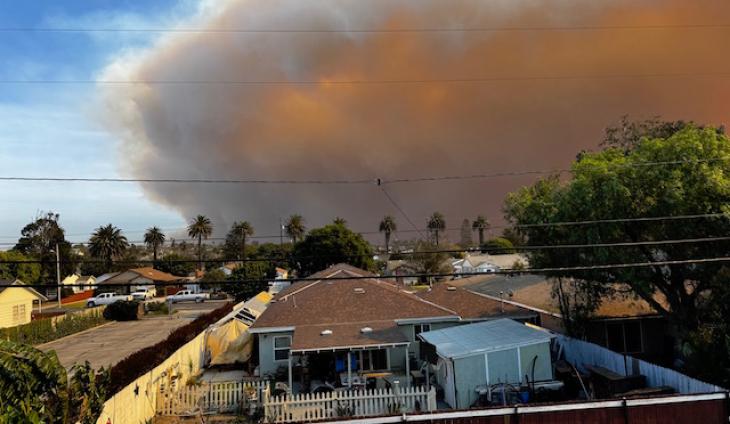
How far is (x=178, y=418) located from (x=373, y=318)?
32.5ft

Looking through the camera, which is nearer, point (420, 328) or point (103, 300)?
point (420, 328)

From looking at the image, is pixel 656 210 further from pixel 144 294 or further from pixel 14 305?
pixel 144 294

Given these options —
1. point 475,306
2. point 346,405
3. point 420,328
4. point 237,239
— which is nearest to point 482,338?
point 420,328

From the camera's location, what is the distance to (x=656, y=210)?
18.2 meters

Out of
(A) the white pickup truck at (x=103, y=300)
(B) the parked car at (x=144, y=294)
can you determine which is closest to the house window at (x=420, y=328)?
(A) the white pickup truck at (x=103, y=300)

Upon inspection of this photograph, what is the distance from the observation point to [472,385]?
59.4ft

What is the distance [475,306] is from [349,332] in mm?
8367

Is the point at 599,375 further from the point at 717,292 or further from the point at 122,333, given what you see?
the point at 122,333

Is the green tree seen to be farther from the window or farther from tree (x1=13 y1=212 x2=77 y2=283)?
the window

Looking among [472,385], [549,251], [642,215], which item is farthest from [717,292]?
[472,385]

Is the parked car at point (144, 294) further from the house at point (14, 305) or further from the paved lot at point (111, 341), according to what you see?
the house at point (14, 305)

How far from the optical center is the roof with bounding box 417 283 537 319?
26.1 metres

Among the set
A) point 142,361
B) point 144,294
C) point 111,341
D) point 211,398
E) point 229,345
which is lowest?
point 211,398

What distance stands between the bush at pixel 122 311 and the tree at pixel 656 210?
139ft
